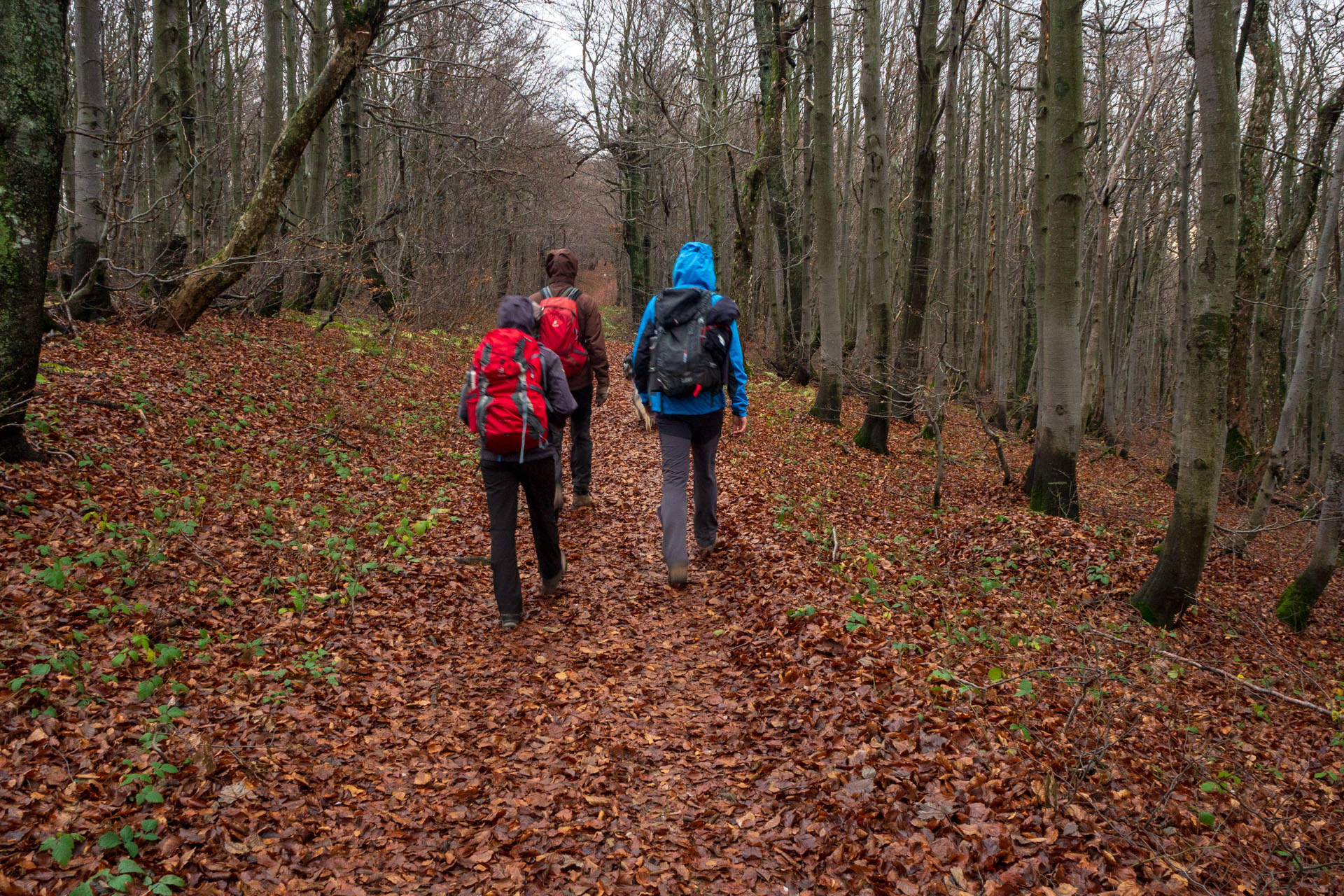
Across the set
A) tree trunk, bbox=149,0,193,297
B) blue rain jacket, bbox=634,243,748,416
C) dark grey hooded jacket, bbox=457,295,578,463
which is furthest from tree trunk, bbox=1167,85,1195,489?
tree trunk, bbox=149,0,193,297

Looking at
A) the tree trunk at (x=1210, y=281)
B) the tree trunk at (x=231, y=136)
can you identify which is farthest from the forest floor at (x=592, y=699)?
the tree trunk at (x=231, y=136)

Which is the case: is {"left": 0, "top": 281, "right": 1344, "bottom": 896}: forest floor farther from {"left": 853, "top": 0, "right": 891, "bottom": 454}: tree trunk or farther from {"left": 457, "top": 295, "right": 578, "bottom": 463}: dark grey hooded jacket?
{"left": 853, "top": 0, "right": 891, "bottom": 454}: tree trunk

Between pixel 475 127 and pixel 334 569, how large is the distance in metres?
17.3

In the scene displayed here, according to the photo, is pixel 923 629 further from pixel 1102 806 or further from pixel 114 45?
pixel 114 45

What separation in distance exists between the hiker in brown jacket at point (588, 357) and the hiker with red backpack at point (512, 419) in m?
1.17

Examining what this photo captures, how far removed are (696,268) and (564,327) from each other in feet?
5.25

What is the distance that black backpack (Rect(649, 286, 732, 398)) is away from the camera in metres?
5.89

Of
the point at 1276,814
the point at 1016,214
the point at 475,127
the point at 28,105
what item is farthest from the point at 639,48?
the point at 1276,814

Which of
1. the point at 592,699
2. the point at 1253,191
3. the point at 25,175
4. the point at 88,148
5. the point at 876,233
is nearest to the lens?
the point at 592,699

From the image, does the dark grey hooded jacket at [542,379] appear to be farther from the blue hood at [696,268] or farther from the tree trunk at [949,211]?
the tree trunk at [949,211]

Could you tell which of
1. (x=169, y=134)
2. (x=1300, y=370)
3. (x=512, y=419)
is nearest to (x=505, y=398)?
(x=512, y=419)

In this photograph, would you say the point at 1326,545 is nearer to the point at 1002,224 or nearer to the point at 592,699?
the point at 592,699

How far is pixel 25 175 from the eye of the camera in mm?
5562

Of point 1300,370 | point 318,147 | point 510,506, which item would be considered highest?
point 318,147
